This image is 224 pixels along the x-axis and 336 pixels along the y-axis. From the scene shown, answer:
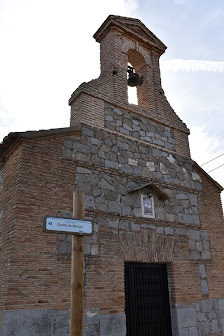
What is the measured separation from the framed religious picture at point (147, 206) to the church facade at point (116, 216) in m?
0.02

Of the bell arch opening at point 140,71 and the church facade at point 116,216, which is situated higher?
the bell arch opening at point 140,71

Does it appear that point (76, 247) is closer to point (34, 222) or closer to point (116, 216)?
point (34, 222)

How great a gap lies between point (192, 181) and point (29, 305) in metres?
4.82

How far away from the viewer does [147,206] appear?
6.45 meters

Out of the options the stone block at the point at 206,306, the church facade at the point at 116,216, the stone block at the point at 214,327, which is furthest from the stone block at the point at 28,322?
the stone block at the point at 214,327

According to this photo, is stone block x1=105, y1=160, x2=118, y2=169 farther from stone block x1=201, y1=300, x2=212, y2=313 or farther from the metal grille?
stone block x1=201, y1=300, x2=212, y2=313

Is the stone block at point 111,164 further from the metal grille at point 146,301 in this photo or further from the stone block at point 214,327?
the stone block at point 214,327

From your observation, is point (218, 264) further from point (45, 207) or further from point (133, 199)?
point (45, 207)

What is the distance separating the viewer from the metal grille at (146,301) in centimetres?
562

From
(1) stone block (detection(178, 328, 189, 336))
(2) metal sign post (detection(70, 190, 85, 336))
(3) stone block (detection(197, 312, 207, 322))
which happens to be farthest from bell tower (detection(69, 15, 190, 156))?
(1) stone block (detection(178, 328, 189, 336))

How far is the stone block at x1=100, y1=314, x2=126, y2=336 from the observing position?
16.6 feet

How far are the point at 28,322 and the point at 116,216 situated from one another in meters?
2.39

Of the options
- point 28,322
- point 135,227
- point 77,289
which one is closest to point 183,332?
point 135,227

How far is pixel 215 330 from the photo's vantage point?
632 cm
